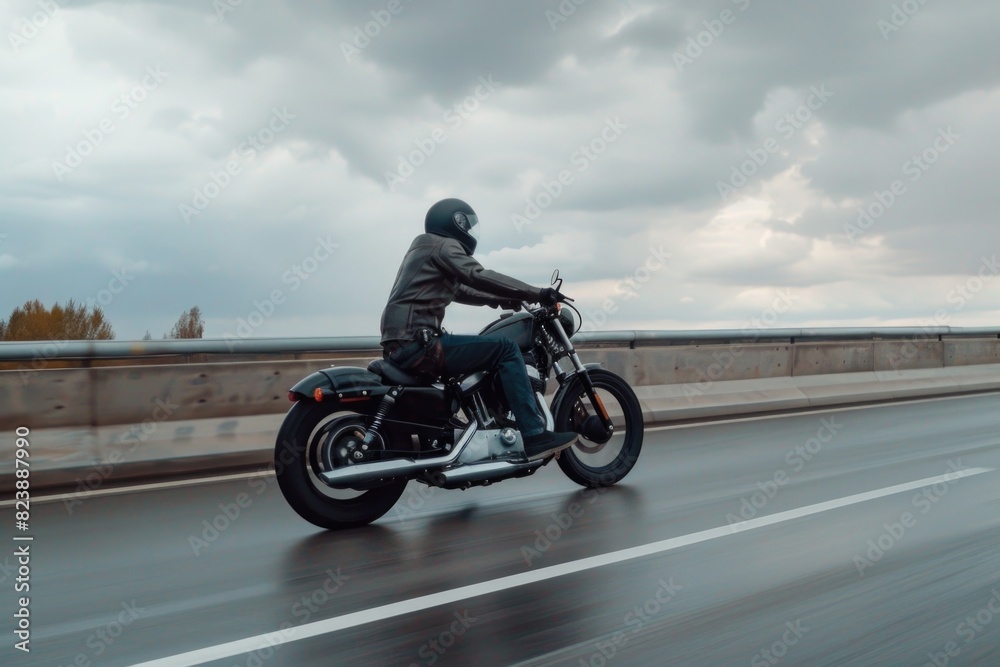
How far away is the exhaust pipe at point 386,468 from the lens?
5.70 m

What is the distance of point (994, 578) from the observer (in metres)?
4.77

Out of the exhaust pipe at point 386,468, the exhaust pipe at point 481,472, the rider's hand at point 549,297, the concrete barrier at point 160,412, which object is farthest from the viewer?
the concrete barrier at point 160,412

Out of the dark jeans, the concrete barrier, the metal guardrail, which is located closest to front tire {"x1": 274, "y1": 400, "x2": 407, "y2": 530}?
the dark jeans

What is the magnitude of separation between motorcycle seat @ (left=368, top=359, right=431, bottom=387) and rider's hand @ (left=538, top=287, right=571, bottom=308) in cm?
107

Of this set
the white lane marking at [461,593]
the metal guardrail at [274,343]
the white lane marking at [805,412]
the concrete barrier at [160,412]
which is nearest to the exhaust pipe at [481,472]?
the white lane marking at [461,593]

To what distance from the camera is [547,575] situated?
4836mm

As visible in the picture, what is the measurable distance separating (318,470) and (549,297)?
6.50ft

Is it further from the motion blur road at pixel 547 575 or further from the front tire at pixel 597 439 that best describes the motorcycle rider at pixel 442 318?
the motion blur road at pixel 547 575

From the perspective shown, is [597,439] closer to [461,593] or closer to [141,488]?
[461,593]

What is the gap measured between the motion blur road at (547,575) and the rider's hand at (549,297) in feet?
4.64

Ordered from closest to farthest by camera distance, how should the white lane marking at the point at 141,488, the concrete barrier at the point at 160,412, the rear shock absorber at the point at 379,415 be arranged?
the rear shock absorber at the point at 379,415 → the white lane marking at the point at 141,488 → the concrete barrier at the point at 160,412

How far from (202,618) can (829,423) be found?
8.85 metres

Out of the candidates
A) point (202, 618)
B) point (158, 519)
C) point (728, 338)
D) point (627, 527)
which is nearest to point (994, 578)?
point (627, 527)

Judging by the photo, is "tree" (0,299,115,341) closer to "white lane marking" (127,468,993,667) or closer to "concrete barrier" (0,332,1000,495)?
"concrete barrier" (0,332,1000,495)
